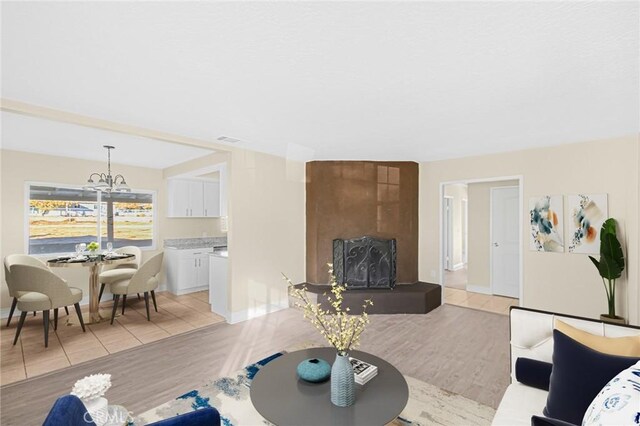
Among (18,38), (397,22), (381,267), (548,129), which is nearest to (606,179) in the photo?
(548,129)

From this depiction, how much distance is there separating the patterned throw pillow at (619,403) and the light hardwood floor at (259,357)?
143cm

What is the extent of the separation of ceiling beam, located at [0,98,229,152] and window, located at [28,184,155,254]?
109 inches

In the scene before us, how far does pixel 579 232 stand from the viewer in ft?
12.8

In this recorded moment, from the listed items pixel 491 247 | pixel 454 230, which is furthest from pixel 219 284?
pixel 454 230

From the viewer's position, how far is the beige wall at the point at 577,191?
3.56 metres

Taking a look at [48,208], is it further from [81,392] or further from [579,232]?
[579,232]

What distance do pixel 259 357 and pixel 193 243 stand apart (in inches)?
156

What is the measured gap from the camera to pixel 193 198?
624 centimetres

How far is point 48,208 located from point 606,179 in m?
8.03

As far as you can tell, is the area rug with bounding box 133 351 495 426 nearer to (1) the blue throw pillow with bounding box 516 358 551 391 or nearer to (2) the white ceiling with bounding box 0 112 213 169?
(1) the blue throw pillow with bounding box 516 358 551 391

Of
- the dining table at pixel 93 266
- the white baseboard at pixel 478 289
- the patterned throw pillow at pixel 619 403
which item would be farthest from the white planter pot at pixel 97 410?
the white baseboard at pixel 478 289

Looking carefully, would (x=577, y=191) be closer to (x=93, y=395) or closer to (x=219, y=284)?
(x=219, y=284)

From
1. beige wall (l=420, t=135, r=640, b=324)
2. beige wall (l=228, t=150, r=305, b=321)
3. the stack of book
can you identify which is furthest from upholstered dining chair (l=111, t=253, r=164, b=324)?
beige wall (l=420, t=135, r=640, b=324)

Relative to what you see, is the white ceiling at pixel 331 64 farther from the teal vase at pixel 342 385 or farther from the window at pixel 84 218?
the window at pixel 84 218
